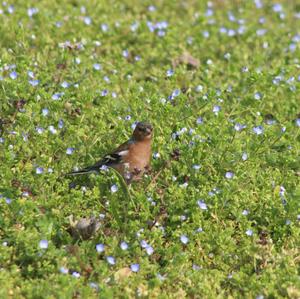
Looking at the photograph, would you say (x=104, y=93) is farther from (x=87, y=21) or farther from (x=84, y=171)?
(x=87, y=21)

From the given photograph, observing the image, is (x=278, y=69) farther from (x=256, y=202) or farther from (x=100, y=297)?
(x=100, y=297)

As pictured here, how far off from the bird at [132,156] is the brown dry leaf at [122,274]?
1.15 m

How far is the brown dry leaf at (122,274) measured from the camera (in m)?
5.87

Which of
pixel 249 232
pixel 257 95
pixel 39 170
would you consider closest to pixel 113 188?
pixel 39 170

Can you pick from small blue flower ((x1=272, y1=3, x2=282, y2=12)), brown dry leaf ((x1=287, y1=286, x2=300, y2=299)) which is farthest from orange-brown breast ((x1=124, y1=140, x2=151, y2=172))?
small blue flower ((x1=272, y1=3, x2=282, y2=12))

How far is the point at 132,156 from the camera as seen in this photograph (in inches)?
277

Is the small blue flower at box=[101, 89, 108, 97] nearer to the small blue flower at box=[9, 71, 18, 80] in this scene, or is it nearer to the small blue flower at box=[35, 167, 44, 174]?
the small blue flower at box=[9, 71, 18, 80]

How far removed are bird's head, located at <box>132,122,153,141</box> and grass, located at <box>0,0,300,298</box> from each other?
27 cm

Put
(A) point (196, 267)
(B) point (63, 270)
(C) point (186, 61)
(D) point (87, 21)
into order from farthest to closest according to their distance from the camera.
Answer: (D) point (87, 21) → (C) point (186, 61) → (A) point (196, 267) → (B) point (63, 270)

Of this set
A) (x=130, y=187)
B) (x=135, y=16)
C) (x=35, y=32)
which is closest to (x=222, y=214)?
(x=130, y=187)

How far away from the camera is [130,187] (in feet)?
22.1

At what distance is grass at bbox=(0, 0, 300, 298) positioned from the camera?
596cm

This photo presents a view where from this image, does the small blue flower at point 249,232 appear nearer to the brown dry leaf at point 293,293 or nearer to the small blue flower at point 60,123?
the brown dry leaf at point 293,293

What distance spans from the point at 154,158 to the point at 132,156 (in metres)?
0.33
